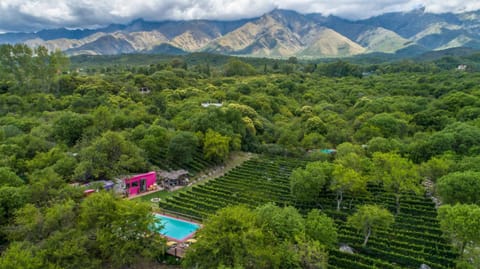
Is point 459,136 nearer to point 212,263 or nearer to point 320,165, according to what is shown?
point 320,165

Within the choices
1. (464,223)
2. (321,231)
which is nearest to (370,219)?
(321,231)

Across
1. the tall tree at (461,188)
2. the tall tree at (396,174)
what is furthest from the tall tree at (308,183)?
the tall tree at (461,188)

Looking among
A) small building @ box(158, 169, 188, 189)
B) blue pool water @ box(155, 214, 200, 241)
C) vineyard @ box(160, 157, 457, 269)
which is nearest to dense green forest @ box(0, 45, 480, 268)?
vineyard @ box(160, 157, 457, 269)

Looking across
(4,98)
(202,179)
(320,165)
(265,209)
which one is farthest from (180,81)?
(265,209)

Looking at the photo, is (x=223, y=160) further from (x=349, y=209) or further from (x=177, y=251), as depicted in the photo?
(x=177, y=251)

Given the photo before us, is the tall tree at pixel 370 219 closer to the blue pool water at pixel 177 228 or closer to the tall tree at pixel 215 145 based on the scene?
the blue pool water at pixel 177 228
